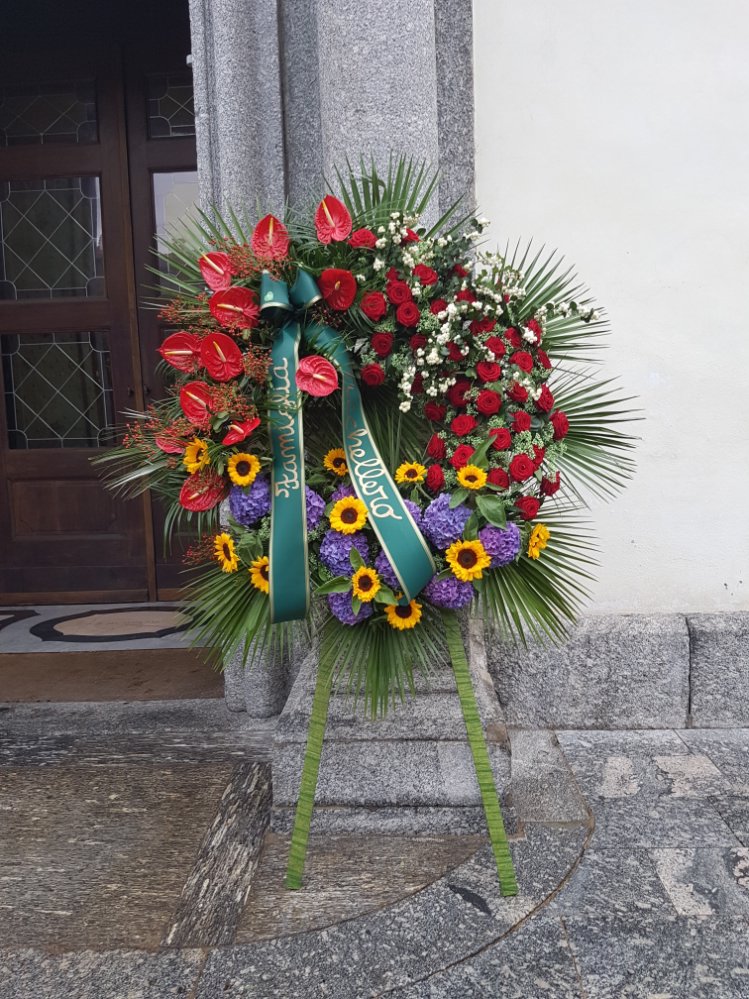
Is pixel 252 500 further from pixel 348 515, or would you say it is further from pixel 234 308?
pixel 234 308

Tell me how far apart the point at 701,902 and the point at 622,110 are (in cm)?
254

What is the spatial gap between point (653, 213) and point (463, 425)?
1.59m

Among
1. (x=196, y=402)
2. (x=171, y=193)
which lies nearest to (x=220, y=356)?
(x=196, y=402)

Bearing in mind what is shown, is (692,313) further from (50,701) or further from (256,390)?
(50,701)

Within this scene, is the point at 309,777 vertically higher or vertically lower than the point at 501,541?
lower

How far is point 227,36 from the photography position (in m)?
2.96

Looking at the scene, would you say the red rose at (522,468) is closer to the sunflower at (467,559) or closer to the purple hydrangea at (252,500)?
the sunflower at (467,559)

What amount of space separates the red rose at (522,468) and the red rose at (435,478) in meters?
0.16

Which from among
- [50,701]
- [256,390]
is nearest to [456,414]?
[256,390]

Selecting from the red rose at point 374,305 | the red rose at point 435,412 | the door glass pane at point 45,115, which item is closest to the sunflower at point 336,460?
the red rose at point 435,412

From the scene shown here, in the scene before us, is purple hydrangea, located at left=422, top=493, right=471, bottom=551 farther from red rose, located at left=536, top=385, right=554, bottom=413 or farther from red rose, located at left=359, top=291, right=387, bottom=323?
red rose, located at left=359, top=291, right=387, bottom=323

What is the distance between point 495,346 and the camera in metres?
1.95

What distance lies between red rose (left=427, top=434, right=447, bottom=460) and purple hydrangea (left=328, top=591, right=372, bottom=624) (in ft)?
1.25

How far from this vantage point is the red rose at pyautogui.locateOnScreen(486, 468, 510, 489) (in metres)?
1.93
